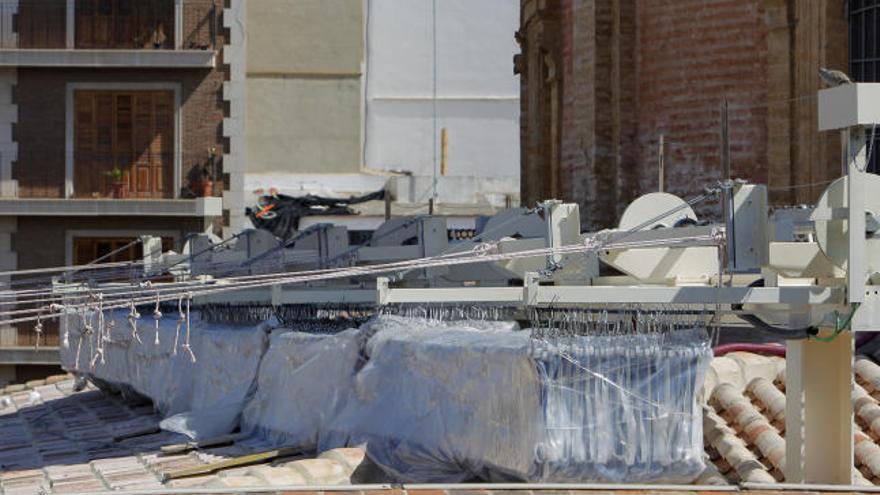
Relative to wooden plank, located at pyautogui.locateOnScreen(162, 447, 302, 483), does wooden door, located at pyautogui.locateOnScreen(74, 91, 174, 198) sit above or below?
above

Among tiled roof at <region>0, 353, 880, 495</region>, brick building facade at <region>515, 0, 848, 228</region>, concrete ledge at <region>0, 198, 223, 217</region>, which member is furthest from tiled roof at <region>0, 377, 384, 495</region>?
concrete ledge at <region>0, 198, 223, 217</region>

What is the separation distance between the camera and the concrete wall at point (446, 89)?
133 ft

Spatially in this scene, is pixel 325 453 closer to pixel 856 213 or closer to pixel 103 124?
pixel 856 213

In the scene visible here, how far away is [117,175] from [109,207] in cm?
71

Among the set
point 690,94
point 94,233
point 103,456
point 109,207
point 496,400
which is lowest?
point 103,456

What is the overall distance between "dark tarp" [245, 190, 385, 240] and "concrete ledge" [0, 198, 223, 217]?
4646 millimetres

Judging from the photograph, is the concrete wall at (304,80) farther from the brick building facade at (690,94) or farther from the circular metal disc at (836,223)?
the circular metal disc at (836,223)

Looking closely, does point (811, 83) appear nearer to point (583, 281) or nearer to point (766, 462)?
point (583, 281)

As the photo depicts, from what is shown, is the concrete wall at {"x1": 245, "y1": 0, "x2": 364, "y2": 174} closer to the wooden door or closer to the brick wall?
the wooden door

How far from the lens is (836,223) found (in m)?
10.3

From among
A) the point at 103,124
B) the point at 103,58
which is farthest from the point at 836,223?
the point at 103,124

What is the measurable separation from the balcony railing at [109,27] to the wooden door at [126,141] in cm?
90

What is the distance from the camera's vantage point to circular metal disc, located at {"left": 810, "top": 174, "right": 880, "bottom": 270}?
10.1 meters

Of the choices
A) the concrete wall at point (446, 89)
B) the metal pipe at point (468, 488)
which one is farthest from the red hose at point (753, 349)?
the concrete wall at point (446, 89)
